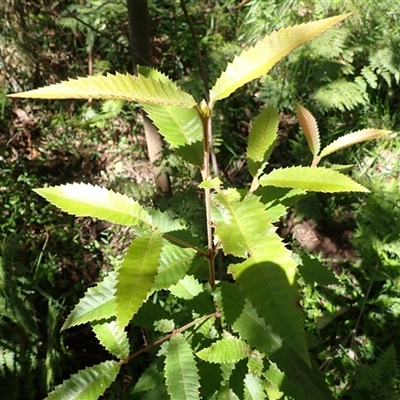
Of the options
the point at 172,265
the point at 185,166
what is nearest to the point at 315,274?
the point at 172,265

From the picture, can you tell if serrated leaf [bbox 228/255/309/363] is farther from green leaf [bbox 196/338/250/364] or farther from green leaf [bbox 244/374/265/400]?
green leaf [bbox 244/374/265/400]

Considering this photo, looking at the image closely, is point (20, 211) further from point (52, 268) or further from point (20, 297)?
point (20, 297)

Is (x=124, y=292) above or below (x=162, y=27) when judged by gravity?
below

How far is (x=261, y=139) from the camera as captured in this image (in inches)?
48.0

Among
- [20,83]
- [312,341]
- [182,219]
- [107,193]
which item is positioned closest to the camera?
[107,193]

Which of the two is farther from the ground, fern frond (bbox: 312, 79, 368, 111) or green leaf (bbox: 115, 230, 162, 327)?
fern frond (bbox: 312, 79, 368, 111)

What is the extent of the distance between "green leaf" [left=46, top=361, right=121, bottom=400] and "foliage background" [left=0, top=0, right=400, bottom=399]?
1.05m

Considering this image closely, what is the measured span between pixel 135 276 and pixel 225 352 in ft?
2.02

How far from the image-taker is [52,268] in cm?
317

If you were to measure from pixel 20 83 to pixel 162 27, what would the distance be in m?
1.61

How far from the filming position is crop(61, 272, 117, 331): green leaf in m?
1.32

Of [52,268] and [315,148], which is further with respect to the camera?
[52,268]

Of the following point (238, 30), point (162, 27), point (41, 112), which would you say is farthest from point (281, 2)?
point (41, 112)

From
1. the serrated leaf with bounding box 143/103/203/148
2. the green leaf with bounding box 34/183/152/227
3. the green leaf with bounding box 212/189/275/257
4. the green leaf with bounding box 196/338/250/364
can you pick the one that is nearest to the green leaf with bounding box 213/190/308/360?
the green leaf with bounding box 212/189/275/257
